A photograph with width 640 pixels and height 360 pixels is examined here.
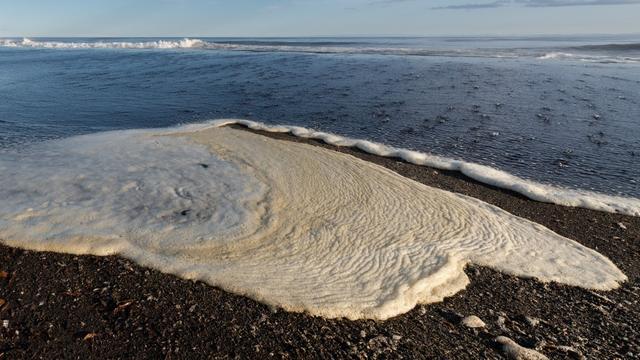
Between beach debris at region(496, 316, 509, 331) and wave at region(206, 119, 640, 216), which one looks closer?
beach debris at region(496, 316, 509, 331)

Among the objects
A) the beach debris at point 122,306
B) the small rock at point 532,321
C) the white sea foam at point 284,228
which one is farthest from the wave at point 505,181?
the beach debris at point 122,306

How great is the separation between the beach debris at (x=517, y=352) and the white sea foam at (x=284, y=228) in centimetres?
76

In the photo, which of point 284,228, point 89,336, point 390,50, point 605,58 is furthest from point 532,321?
point 390,50

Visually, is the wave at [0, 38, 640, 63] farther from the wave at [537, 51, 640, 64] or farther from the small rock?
the small rock

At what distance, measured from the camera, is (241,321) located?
3.72 m

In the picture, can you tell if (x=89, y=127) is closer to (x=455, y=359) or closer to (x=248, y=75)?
(x=455, y=359)

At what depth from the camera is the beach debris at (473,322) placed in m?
3.87

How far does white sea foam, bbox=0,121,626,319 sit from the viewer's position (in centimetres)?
439

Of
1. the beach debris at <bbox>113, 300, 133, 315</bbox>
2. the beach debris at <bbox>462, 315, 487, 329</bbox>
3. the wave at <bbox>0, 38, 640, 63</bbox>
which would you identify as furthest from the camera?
the wave at <bbox>0, 38, 640, 63</bbox>

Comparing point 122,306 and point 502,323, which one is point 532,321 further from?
point 122,306

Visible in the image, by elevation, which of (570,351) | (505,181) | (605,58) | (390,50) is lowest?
(570,351)

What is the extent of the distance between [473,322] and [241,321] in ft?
6.53

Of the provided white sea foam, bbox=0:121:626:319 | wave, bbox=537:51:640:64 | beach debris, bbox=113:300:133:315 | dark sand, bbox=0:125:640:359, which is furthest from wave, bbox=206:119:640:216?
wave, bbox=537:51:640:64

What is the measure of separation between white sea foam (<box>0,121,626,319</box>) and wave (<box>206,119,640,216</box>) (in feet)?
3.71
